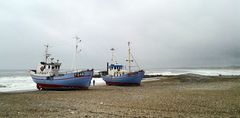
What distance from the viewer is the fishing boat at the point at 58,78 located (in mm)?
29219

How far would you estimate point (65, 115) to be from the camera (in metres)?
11.5

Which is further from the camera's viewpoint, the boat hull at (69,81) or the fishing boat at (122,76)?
the fishing boat at (122,76)

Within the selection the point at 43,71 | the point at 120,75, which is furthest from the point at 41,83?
the point at 120,75

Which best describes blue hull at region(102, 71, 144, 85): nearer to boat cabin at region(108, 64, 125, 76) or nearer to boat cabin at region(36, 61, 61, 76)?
boat cabin at region(108, 64, 125, 76)

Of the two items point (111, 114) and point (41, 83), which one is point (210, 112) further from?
point (41, 83)

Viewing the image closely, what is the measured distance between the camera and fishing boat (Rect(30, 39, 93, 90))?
95.9 feet

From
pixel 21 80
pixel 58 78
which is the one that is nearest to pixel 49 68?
pixel 58 78

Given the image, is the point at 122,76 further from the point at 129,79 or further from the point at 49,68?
the point at 49,68

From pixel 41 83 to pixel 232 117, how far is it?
26.0m

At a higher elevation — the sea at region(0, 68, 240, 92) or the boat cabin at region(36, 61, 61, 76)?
the boat cabin at region(36, 61, 61, 76)

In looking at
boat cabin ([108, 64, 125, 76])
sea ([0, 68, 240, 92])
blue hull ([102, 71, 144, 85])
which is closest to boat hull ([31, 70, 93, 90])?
sea ([0, 68, 240, 92])

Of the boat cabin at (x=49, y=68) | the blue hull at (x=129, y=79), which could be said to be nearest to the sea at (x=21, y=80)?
the boat cabin at (x=49, y=68)

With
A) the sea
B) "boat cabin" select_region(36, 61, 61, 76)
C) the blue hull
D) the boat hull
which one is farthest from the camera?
the sea

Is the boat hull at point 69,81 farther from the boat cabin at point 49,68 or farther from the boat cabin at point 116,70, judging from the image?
the boat cabin at point 116,70
